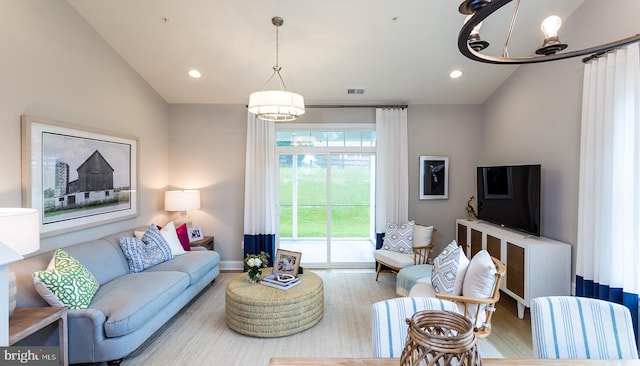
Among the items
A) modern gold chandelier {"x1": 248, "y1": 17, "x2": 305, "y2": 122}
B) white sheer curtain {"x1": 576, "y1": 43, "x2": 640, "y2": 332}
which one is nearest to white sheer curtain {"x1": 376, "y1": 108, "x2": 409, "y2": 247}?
modern gold chandelier {"x1": 248, "y1": 17, "x2": 305, "y2": 122}

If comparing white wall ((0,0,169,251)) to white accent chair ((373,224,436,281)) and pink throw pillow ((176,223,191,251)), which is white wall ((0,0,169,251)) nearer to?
pink throw pillow ((176,223,191,251))

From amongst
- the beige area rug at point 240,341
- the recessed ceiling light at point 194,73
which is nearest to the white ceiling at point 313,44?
the recessed ceiling light at point 194,73

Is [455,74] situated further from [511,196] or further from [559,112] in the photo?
[511,196]

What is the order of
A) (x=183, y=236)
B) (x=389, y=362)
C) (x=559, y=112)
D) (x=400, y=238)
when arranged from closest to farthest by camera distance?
1. (x=389, y=362)
2. (x=559, y=112)
3. (x=183, y=236)
4. (x=400, y=238)

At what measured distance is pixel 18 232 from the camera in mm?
2082

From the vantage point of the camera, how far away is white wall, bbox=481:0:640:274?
2.87 m

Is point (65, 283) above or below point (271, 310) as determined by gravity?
above

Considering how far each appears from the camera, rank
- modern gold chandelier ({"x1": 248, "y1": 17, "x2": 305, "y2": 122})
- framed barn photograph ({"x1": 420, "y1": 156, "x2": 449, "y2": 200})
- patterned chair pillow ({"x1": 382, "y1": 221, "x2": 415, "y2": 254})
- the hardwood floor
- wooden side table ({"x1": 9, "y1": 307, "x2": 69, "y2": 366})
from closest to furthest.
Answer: wooden side table ({"x1": 9, "y1": 307, "x2": 69, "y2": 366})
the hardwood floor
modern gold chandelier ({"x1": 248, "y1": 17, "x2": 305, "y2": 122})
patterned chair pillow ({"x1": 382, "y1": 221, "x2": 415, "y2": 254})
framed barn photograph ({"x1": 420, "y1": 156, "x2": 449, "y2": 200})

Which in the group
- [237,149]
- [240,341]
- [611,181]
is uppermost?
[237,149]

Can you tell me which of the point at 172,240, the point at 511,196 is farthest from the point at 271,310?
the point at 511,196

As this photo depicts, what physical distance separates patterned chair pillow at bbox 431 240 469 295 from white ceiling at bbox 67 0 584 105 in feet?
8.19

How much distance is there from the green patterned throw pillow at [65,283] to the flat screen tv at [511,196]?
447cm

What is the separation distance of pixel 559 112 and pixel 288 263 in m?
3.51

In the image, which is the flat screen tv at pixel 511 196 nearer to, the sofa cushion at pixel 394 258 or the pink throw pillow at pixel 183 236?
the sofa cushion at pixel 394 258
